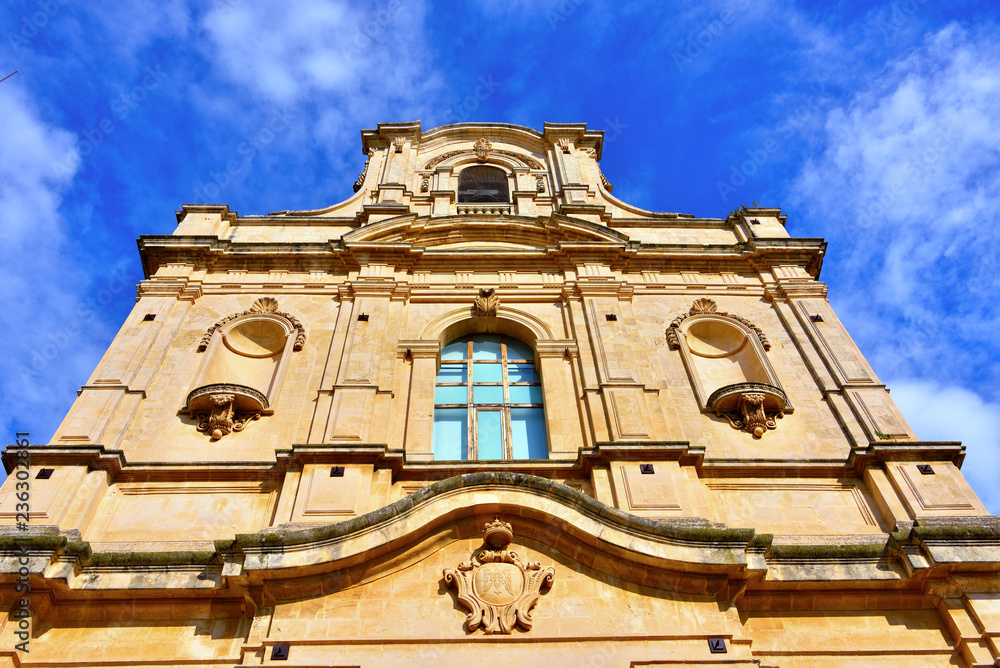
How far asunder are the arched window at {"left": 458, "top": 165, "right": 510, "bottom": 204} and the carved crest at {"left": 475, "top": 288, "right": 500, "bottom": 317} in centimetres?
605

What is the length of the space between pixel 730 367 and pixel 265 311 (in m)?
8.86

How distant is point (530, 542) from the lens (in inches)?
417

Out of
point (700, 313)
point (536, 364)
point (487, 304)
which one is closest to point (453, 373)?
point (536, 364)

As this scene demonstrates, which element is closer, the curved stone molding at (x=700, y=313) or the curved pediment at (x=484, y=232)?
the curved stone molding at (x=700, y=313)

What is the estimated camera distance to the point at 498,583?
32.7 feet

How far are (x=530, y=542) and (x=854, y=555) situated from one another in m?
4.11

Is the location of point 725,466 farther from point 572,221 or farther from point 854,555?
point 572,221

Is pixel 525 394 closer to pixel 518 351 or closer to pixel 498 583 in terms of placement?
pixel 518 351

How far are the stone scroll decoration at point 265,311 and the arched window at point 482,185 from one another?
7.05 metres

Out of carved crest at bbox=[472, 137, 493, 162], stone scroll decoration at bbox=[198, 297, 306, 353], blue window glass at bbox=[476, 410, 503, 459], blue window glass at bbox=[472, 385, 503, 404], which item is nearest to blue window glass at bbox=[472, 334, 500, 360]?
blue window glass at bbox=[472, 385, 503, 404]

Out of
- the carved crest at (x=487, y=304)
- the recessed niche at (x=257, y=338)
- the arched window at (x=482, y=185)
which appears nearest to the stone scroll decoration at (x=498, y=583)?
the carved crest at (x=487, y=304)

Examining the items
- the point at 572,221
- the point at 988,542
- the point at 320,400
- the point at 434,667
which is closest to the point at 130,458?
the point at 320,400

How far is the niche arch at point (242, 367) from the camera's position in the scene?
13242mm

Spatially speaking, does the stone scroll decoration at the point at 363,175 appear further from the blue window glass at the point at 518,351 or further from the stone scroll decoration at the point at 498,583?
the stone scroll decoration at the point at 498,583
